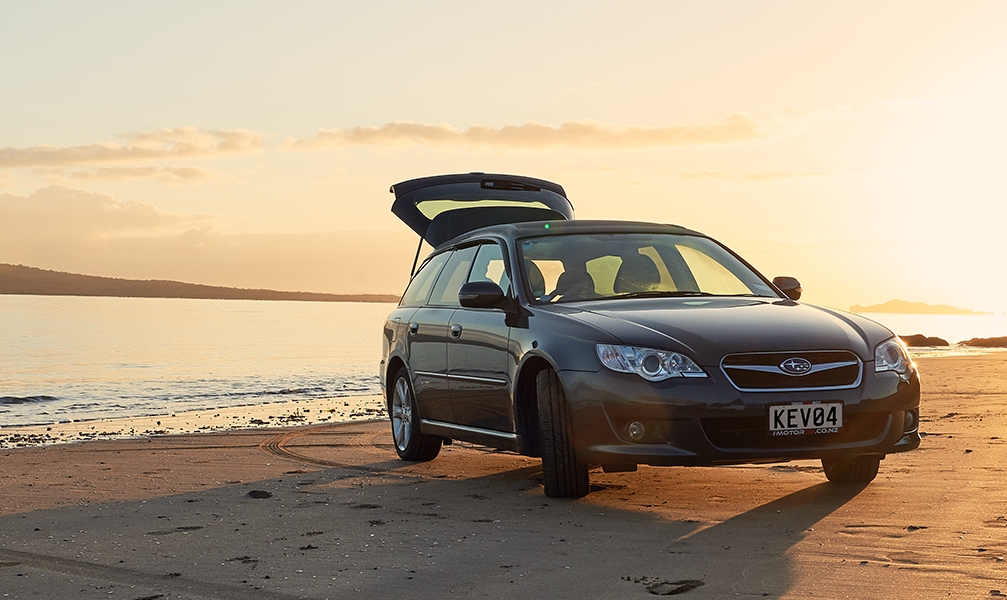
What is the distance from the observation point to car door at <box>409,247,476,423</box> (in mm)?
8398

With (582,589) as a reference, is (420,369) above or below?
above

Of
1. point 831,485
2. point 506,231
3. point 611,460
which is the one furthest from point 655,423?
point 506,231

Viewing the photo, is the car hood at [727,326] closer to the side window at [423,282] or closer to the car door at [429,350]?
the car door at [429,350]

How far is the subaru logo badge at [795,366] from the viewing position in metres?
6.16

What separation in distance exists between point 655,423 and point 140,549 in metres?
2.69

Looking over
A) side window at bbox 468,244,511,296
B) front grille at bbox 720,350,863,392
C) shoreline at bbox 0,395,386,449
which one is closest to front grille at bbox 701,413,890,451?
front grille at bbox 720,350,863,392

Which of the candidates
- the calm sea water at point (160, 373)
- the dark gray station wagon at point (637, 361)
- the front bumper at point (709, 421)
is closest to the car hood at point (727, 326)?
the dark gray station wagon at point (637, 361)

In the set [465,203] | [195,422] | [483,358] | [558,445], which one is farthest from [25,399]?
[558,445]

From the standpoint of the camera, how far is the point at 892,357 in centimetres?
659

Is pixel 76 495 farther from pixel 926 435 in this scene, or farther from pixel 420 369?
pixel 926 435

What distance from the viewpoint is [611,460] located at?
6.32m

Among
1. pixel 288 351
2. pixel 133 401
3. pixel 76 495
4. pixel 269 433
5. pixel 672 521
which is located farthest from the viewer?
pixel 288 351

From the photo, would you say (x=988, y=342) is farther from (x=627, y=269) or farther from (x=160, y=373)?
(x=627, y=269)

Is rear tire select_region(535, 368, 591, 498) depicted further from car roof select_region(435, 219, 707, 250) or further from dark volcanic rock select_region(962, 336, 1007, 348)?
dark volcanic rock select_region(962, 336, 1007, 348)
